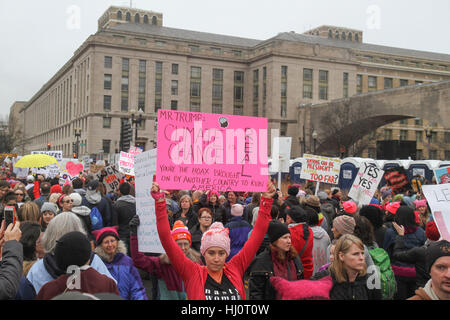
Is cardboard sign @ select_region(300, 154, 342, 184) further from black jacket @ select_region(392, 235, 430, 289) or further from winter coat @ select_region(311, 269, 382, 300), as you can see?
winter coat @ select_region(311, 269, 382, 300)

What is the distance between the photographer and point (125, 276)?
13.3 feet

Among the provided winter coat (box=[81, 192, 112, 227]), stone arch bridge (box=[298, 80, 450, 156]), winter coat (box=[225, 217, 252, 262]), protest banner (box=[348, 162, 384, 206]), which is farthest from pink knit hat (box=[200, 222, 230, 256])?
stone arch bridge (box=[298, 80, 450, 156])

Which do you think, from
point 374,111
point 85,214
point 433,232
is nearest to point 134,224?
point 85,214

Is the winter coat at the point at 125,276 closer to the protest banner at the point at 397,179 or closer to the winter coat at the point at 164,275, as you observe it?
the winter coat at the point at 164,275

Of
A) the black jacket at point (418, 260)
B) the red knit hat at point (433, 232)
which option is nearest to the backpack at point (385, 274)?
the black jacket at point (418, 260)

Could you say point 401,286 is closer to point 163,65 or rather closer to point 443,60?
point 163,65

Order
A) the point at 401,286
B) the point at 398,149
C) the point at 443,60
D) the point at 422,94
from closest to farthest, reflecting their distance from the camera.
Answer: the point at 401,286 → the point at 398,149 → the point at 422,94 → the point at 443,60

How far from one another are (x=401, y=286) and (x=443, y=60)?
94.5 meters

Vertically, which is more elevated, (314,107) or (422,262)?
(314,107)

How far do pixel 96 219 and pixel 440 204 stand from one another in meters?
4.77

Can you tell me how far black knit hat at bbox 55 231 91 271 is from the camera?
2977mm

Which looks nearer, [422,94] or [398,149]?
[398,149]
